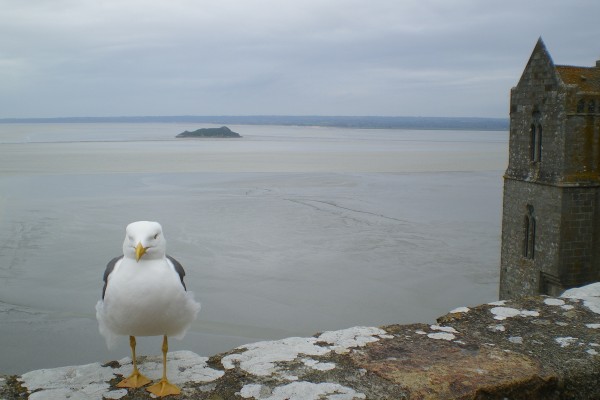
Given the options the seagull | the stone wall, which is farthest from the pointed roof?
the seagull

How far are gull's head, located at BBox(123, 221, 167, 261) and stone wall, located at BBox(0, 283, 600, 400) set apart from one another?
78 centimetres

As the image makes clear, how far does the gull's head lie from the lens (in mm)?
3203

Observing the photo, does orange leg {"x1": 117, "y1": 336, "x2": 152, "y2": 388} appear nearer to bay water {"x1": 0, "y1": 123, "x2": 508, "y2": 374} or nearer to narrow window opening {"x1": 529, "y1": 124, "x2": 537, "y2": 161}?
bay water {"x1": 0, "y1": 123, "x2": 508, "y2": 374}

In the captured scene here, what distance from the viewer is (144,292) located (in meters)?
3.25

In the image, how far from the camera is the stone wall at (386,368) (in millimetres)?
3258

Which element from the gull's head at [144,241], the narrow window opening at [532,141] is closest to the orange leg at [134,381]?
the gull's head at [144,241]

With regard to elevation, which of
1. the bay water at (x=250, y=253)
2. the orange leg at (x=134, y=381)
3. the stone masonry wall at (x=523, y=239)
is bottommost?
the bay water at (x=250, y=253)

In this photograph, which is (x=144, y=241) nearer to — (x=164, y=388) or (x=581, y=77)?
(x=164, y=388)

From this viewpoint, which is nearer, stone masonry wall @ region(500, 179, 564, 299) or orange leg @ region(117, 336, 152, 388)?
orange leg @ region(117, 336, 152, 388)

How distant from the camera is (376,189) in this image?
128 feet

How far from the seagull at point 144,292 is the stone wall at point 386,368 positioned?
0.30m

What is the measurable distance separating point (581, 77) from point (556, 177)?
259 centimetres

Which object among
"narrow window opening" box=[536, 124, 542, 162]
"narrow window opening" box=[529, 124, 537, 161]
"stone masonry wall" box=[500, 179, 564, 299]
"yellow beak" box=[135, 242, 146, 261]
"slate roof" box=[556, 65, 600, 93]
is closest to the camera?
"yellow beak" box=[135, 242, 146, 261]

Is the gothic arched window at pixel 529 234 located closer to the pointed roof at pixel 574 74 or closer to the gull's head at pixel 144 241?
the pointed roof at pixel 574 74
